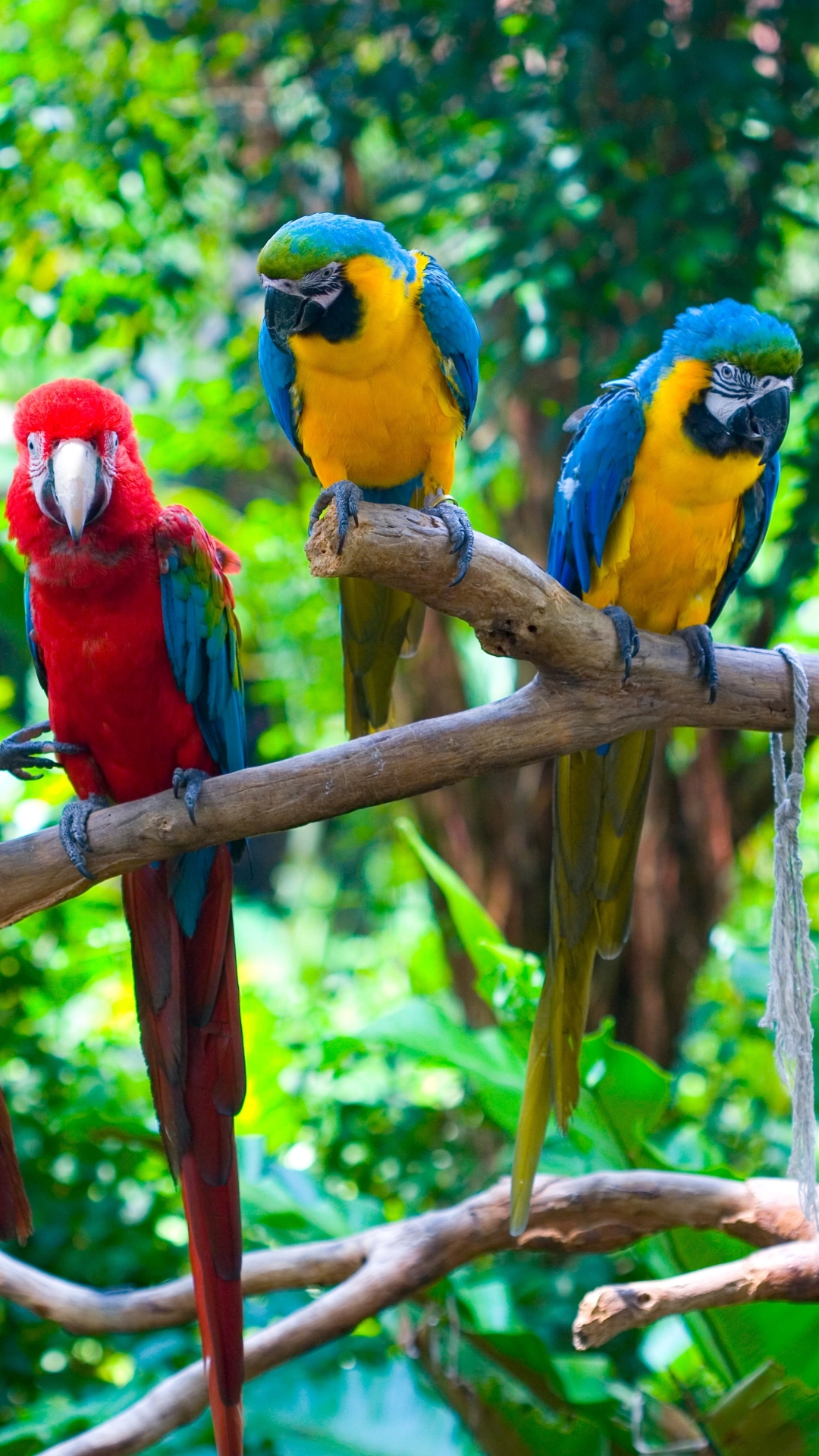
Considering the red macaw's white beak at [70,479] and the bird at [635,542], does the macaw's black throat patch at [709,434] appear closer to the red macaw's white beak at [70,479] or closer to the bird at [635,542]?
the bird at [635,542]

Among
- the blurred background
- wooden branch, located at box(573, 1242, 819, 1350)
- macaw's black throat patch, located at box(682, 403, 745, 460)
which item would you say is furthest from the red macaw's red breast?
wooden branch, located at box(573, 1242, 819, 1350)

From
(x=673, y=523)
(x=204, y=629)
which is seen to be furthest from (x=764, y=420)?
(x=204, y=629)

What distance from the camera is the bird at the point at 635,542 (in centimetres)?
133

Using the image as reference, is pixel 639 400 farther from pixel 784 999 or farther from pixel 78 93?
pixel 78 93

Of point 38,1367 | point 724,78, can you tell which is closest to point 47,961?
point 38,1367

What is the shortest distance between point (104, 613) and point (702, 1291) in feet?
3.43

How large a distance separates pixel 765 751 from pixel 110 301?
170cm

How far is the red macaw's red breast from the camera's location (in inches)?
48.6

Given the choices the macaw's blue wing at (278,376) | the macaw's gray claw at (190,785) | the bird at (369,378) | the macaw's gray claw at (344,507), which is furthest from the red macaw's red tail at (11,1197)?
the macaw's blue wing at (278,376)

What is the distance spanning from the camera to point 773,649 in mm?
1379

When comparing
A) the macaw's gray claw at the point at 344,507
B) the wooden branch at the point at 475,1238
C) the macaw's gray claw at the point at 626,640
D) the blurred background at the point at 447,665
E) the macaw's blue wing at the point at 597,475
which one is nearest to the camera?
the macaw's gray claw at the point at 344,507

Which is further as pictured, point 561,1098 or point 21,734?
point 561,1098

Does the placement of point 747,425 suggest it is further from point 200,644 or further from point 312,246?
point 200,644

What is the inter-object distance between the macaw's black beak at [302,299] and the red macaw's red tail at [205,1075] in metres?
0.60
